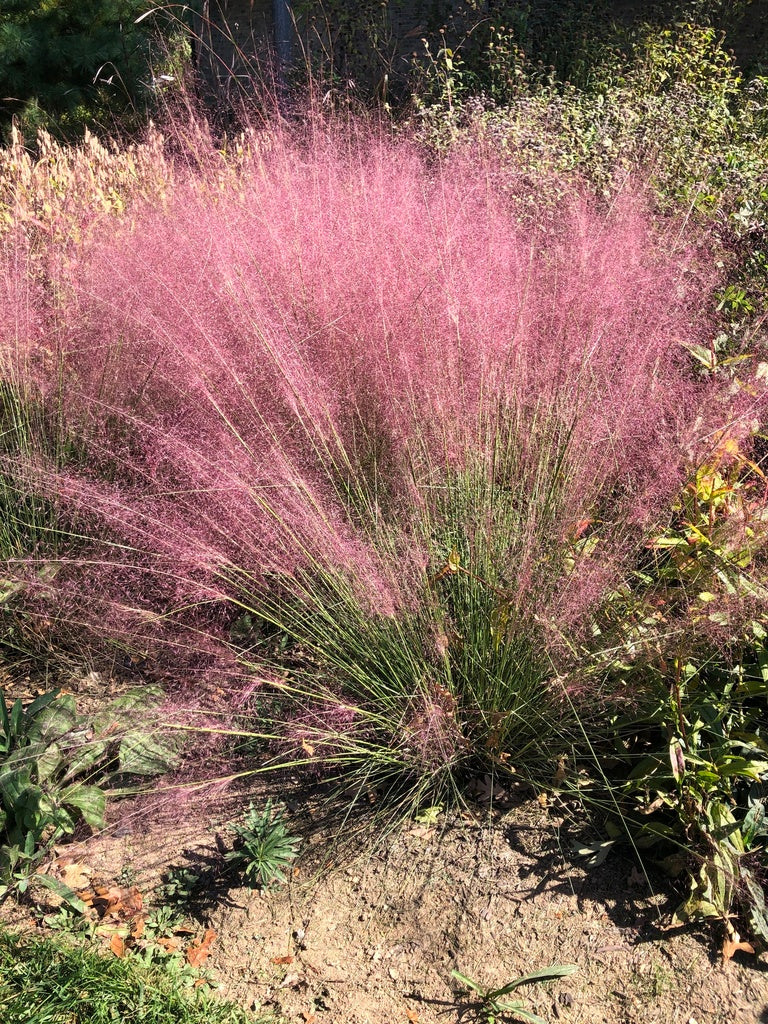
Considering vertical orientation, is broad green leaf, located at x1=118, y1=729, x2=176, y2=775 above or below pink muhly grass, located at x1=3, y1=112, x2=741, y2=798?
below

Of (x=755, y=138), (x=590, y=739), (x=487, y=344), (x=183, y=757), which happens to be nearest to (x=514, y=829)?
(x=590, y=739)

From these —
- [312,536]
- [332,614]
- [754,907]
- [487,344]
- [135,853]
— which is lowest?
[754,907]

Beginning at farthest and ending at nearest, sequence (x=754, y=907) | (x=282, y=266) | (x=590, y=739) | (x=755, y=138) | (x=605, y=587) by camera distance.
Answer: (x=755, y=138), (x=282, y=266), (x=590, y=739), (x=605, y=587), (x=754, y=907)

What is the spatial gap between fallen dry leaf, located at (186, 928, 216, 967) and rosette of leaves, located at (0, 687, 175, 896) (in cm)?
38

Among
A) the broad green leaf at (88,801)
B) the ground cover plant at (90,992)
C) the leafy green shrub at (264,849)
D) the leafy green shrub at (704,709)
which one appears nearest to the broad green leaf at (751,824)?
the leafy green shrub at (704,709)

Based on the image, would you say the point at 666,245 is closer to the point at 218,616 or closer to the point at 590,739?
the point at 590,739

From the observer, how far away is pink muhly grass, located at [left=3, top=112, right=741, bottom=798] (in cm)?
224

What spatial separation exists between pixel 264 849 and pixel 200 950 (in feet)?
0.85

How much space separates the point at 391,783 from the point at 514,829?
0.36 metres

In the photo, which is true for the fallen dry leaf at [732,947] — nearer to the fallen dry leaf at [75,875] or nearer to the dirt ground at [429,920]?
the dirt ground at [429,920]

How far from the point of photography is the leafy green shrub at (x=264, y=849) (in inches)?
81.7

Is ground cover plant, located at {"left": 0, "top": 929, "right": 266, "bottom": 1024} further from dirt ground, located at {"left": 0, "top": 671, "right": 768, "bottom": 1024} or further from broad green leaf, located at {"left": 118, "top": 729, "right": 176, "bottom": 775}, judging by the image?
broad green leaf, located at {"left": 118, "top": 729, "right": 176, "bottom": 775}

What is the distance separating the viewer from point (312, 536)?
7.29ft

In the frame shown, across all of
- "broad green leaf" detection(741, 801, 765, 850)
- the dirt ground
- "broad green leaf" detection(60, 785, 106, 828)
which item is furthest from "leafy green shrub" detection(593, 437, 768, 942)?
"broad green leaf" detection(60, 785, 106, 828)
